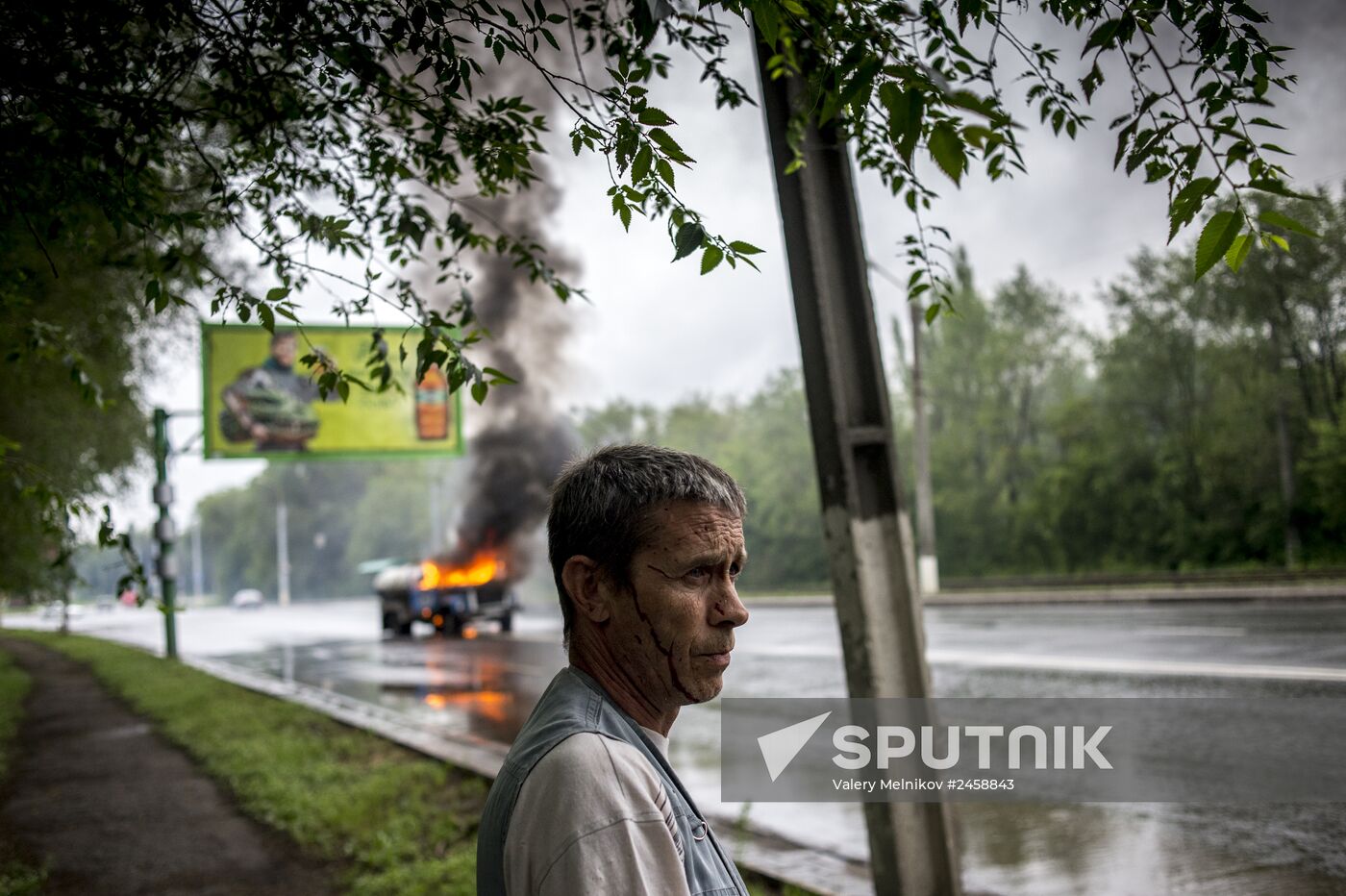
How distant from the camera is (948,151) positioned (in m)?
1.36

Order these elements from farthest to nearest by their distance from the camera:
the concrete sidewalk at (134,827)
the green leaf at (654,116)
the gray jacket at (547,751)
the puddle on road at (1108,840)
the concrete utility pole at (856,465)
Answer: the concrete sidewalk at (134,827) < the puddle on road at (1108,840) < the concrete utility pole at (856,465) < the green leaf at (654,116) < the gray jacket at (547,751)

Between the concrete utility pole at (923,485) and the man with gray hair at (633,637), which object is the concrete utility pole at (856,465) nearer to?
the man with gray hair at (633,637)

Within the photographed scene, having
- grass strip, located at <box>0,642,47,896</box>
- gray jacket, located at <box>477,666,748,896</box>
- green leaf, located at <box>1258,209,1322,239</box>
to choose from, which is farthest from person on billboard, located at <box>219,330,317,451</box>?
green leaf, located at <box>1258,209,1322,239</box>

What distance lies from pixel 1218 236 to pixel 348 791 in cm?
672

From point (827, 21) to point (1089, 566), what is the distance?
31701 mm

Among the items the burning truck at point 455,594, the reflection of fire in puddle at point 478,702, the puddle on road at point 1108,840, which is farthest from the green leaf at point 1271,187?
the burning truck at point 455,594

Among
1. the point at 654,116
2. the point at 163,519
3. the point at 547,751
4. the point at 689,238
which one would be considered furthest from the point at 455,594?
the point at 547,751

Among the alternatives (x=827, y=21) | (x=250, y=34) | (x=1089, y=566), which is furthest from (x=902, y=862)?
(x=1089, y=566)

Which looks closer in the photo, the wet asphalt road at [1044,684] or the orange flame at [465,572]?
the wet asphalt road at [1044,684]

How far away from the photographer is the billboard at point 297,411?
16.6 meters

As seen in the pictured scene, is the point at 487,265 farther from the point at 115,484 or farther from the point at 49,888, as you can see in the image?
the point at 49,888

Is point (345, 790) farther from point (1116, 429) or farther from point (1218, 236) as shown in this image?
point (1116, 429)

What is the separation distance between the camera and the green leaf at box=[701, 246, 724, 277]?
1823 millimetres

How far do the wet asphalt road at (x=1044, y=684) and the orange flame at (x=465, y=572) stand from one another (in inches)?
59.4
